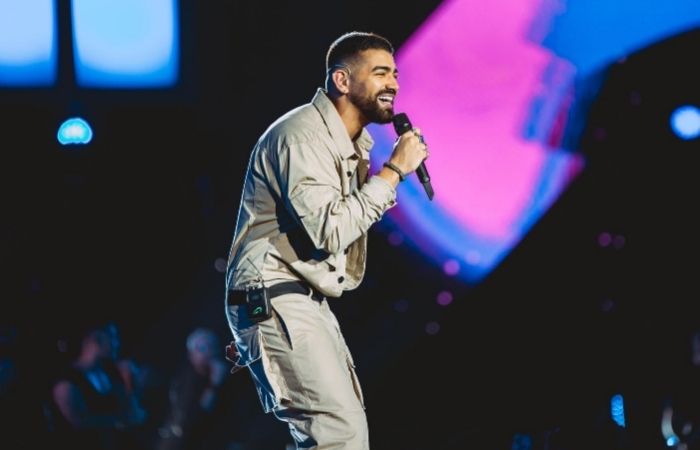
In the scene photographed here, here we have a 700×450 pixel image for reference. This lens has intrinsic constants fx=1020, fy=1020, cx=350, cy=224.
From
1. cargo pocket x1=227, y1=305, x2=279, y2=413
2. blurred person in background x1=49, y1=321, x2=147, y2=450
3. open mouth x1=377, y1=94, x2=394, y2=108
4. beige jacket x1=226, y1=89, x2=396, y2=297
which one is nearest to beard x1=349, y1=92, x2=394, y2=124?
open mouth x1=377, y1=94, x2=394, y2=108

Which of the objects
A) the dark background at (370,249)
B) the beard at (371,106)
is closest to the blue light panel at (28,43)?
the dark background at (370,249)

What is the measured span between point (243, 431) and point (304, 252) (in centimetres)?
383

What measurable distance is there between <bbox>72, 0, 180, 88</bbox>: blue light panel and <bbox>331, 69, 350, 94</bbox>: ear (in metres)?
2.96

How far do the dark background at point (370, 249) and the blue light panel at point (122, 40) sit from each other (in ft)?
0.25

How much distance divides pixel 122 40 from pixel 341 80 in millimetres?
3125

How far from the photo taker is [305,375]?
2729 mm

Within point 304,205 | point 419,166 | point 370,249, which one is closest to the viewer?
point 304,205

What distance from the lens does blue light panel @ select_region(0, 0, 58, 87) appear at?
18.6ft

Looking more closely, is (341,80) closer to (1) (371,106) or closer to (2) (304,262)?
(1) (371,106)

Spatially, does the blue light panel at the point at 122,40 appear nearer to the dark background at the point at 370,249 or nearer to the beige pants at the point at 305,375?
the dark background at the point at 370,249

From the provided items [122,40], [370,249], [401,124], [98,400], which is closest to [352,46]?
[401,124]

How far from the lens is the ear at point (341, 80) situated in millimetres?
3070

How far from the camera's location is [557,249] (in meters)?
5.57

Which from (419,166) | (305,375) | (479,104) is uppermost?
(479,104)
